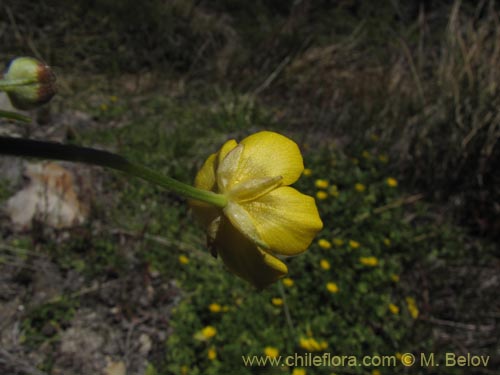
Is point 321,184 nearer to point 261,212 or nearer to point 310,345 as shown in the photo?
point 310,345

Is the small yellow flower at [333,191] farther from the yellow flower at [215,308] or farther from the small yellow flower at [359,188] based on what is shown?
the yellow flower at [215,308]

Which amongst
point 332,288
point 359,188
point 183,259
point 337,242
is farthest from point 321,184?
point 183,259

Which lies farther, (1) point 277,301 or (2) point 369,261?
(2) point 369,261

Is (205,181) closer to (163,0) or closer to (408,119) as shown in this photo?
(408,119)

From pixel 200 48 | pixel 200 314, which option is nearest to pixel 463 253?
pixel 200 314

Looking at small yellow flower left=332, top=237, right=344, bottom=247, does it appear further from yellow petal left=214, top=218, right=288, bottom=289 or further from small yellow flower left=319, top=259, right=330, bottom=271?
yellow petal left=214, top=218, right=288, bottom=289

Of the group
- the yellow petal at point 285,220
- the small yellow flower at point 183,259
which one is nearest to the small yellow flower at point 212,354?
the small yellow flower at point 183,259

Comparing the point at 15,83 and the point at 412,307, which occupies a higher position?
the point at 15,83
